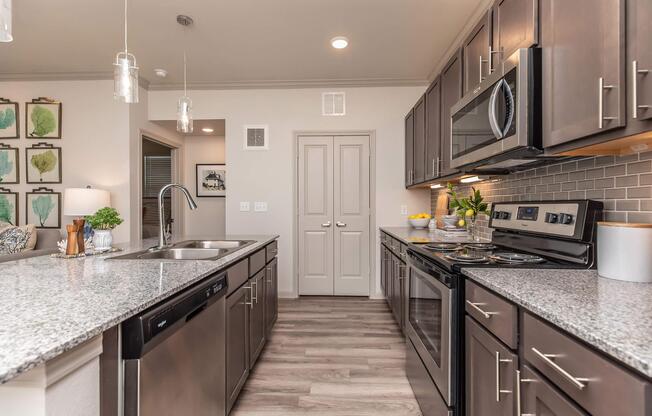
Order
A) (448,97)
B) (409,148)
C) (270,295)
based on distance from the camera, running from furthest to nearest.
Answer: (409,148), (270,295), (448,97)

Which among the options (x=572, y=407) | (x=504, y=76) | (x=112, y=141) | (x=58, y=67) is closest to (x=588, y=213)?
(x=504, y=76)

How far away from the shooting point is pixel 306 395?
6.68 ft

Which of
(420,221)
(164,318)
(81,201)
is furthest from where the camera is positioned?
(420,221)

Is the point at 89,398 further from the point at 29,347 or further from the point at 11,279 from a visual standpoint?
the point at 11,279

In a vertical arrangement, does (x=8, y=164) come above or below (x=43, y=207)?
above

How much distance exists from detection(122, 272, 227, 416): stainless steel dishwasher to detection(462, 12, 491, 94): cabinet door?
70.5 inches

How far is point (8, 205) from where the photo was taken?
157 inches

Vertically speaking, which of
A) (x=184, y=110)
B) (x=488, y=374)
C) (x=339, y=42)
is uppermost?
(x=339, y=42)

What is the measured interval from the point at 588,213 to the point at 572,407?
3.22 ft

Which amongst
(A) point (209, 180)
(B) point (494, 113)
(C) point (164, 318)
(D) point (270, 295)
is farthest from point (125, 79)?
(A) point (209, 180)

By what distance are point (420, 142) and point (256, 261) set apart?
81.6 inches

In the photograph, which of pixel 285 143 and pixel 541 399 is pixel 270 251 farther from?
pixel 541 399

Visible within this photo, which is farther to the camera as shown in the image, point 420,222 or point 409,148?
point 409,148

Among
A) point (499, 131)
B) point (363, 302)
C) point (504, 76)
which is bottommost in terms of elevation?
point (363, 302)
